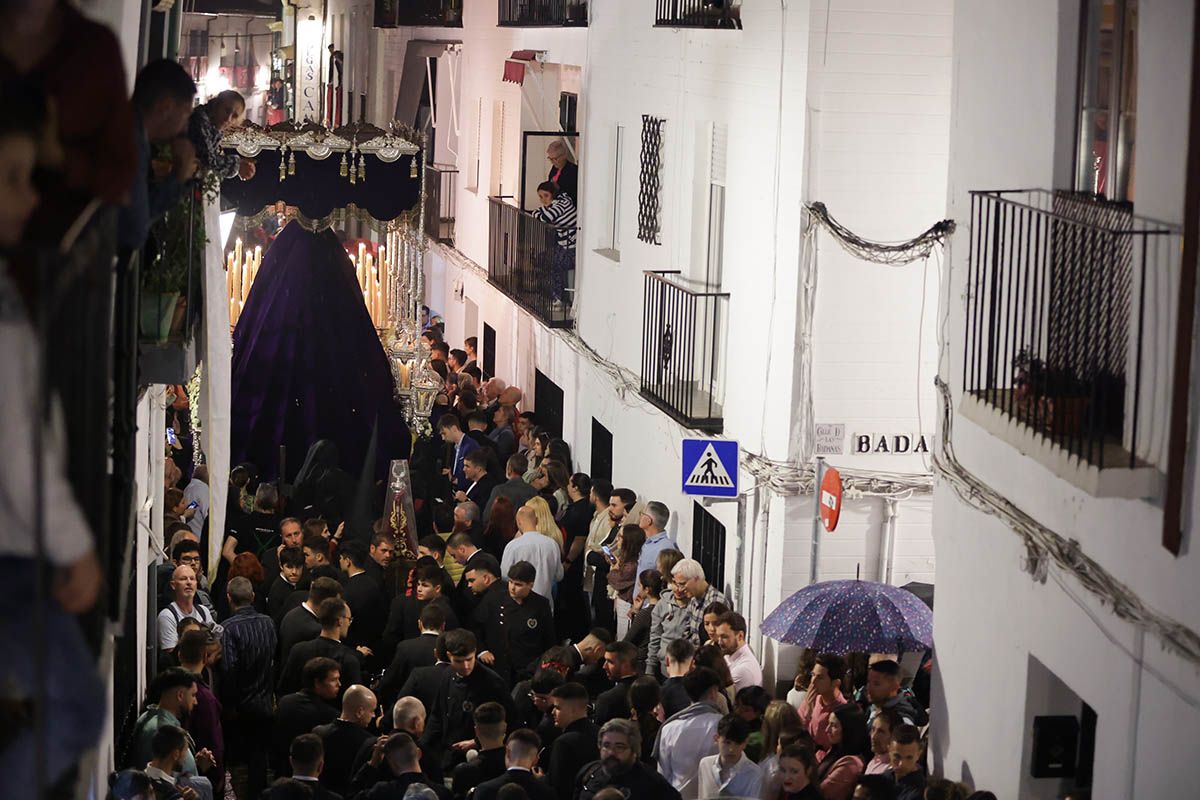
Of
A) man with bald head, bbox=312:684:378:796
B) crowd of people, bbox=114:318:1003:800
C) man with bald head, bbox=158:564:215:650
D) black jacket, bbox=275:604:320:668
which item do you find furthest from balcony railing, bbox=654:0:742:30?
man with bald head, bbox=312:684:378:796

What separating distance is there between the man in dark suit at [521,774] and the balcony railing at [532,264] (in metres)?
11.8

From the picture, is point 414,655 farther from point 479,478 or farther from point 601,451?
point 601,451

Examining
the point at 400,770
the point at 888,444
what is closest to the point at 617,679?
the point at 400,770

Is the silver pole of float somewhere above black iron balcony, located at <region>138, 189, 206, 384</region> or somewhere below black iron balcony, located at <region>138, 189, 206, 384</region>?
below

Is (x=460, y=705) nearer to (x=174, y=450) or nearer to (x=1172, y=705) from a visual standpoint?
(x=1172, y=705)

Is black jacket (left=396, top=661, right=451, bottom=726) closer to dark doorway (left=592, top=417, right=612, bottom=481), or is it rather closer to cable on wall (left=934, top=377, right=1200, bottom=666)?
cable on wall (left=934, top=377, right=1200, bottom=666)

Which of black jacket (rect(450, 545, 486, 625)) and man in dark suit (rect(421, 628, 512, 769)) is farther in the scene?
black jacket (rect(450, 545, 486, 625))

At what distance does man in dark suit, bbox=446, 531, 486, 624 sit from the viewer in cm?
1327

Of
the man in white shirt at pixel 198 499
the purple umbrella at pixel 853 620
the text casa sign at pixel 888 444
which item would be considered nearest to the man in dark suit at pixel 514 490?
the man in white shirt at pixel 198 499

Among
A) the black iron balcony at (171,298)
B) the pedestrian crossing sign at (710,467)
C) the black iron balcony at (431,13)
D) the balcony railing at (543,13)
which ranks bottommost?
the pedestrian crossing sign at (710,467)

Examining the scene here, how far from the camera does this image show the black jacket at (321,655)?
1138 centimetres

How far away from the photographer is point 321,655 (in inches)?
Answer: 450

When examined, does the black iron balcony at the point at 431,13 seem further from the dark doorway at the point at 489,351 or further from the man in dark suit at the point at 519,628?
the man in dark suit at the point at 519,628

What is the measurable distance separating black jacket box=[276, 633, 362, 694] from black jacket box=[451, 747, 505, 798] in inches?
61.1
